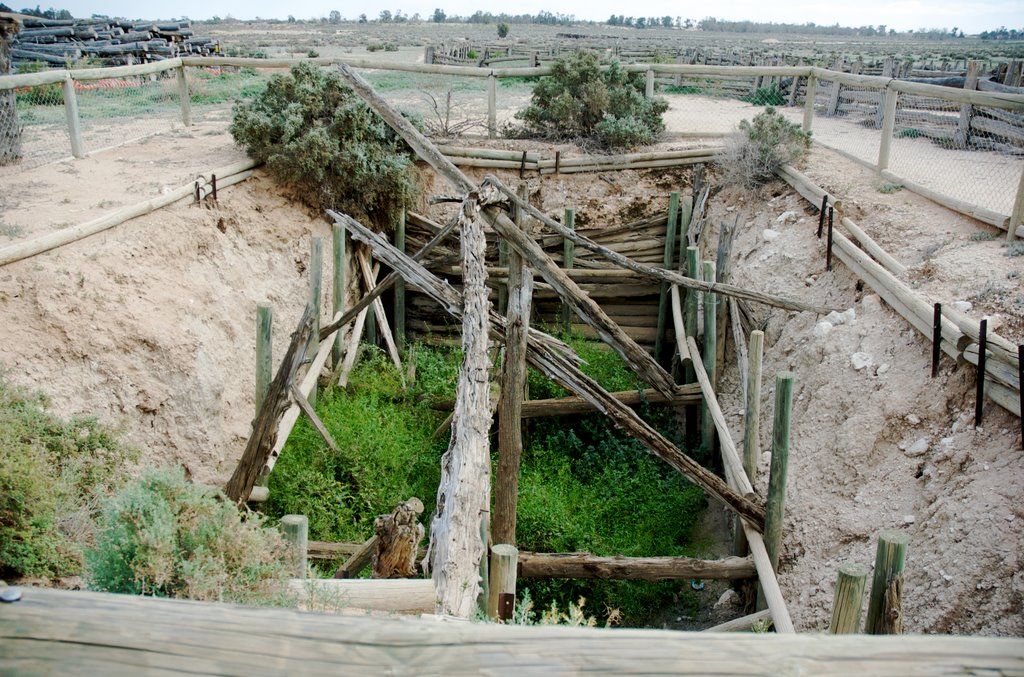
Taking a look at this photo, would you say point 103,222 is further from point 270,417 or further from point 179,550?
point 179,550

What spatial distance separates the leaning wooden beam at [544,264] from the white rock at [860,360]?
5.47ft

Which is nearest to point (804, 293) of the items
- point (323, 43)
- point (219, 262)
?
point (219, 262)

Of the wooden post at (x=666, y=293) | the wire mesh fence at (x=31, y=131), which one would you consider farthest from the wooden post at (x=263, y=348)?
the wire mesh fence at (x=31, y=131)

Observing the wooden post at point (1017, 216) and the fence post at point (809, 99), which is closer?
the wooden post at point (1017, 216)

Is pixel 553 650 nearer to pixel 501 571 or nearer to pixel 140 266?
pixel 501 571

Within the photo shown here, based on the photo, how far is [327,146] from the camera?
998cm

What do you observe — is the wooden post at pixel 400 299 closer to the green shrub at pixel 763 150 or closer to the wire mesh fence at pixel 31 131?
the green shrub at pixel 763 150

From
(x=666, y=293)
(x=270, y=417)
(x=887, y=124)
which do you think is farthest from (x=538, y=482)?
(x=887, y=124)

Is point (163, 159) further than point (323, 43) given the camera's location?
No

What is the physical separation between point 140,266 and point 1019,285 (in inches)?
304

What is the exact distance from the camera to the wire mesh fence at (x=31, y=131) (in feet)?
33.4

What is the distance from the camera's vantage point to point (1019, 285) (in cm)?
625

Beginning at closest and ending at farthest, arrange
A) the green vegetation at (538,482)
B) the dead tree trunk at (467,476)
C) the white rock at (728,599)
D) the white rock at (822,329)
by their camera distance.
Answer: the dead tree trunk at (467,476)
the white rock at (728,599)
the green vegetation at (538,482)
the white rock at (822,329)

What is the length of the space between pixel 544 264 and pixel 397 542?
2.80 metres
